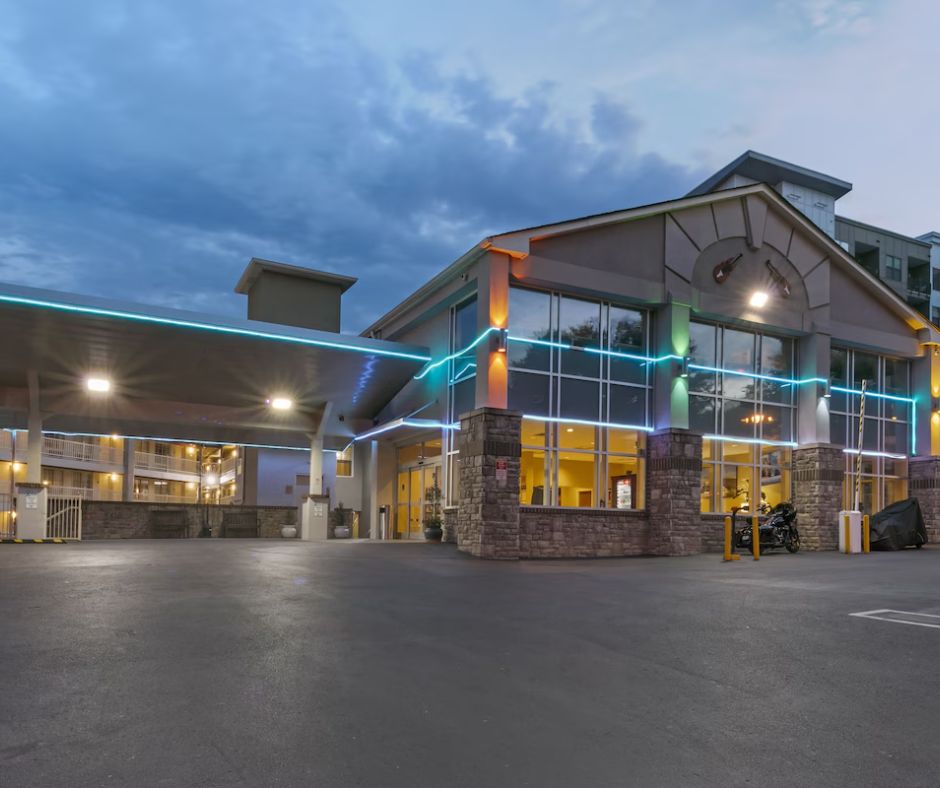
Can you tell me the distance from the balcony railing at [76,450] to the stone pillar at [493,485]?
3327 centimetres

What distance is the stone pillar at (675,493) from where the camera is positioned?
20.5 meters

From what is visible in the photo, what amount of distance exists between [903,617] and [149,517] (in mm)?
26567

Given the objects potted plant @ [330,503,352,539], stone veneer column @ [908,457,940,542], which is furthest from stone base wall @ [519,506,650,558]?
stone veneer column @ [908,457,940,542]

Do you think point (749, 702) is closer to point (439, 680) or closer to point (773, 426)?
point (439, 680)

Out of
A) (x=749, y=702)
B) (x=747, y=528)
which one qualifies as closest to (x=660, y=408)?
(x=747, y=528)

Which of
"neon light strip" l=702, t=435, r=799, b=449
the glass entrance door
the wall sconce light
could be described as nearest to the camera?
the wall sconce light

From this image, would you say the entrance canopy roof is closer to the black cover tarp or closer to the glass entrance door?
the glass entrance door

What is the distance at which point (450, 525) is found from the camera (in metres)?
22.2

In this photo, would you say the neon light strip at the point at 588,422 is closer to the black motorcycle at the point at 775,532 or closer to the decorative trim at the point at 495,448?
the decorative trim at the point at 495,448

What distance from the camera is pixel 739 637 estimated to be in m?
7.54

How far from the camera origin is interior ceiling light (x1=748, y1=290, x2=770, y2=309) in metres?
23.2

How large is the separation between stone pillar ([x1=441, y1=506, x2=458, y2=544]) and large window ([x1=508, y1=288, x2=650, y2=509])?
2649 millimetres

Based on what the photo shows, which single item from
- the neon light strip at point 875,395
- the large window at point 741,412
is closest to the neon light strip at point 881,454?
the neon light strip at point 875,395

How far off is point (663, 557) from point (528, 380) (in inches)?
224
